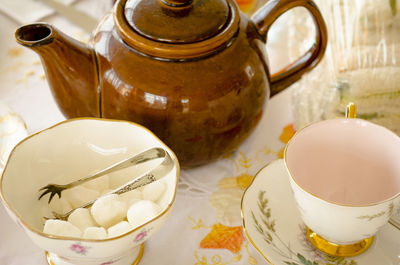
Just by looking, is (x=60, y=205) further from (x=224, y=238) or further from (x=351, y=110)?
(x=351, y=110)

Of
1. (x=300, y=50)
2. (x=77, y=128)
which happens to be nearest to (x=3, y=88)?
(x=77, y=128)

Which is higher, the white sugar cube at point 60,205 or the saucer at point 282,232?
the white sugar cube at point 60,205

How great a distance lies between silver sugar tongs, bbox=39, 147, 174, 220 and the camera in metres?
0.48

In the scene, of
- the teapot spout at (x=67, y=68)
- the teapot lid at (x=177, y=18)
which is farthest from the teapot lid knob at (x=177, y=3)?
the teapot spout at (x=67, y=68)

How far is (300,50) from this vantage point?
2.54 ft

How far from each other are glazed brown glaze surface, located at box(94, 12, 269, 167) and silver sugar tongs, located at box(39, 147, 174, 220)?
0.04 metres

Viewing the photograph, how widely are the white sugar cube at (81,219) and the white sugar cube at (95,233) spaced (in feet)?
0.08

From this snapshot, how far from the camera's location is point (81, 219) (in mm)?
467

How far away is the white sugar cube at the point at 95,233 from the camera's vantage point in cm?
44

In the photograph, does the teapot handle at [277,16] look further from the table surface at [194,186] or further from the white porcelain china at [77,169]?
the white porcelain china at [77,169]

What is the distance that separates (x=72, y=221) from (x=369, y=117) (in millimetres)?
418

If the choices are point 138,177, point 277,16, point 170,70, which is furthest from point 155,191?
point 277,16

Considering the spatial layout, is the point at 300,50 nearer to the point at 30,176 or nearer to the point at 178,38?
the point at 178,38

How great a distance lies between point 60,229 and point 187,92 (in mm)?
190
